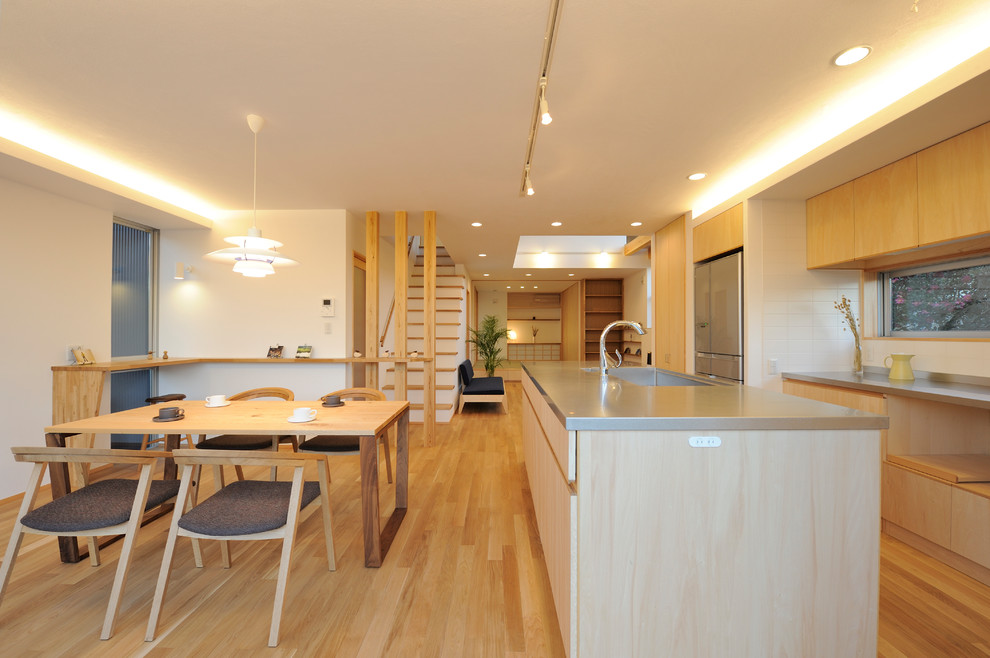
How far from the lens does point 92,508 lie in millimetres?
1830

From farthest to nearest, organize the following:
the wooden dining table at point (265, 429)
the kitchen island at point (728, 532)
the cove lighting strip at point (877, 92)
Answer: the wooden dining table at point (265, 429) < the cove lighting strip at point (877, 92) < the kitchen island at point (728, 532)

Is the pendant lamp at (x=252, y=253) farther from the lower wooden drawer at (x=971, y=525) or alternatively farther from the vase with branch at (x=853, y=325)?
the vase with branch at (x=853, y=325)

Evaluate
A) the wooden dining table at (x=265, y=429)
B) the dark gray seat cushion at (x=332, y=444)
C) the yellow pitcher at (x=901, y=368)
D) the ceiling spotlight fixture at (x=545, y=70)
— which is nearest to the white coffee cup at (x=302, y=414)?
the wooden dining table at (x=265, y=429)

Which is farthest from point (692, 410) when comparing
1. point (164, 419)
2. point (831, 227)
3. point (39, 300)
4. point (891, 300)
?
point (39, 300)

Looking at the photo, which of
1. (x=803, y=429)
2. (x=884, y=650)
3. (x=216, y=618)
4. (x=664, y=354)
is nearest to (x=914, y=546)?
(x=884, y=650)

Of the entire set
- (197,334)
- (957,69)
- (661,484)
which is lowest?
(661,484)

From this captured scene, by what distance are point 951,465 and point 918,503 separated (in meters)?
0.26

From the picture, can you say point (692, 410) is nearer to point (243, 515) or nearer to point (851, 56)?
point (243, 515)

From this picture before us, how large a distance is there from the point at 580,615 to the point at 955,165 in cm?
303

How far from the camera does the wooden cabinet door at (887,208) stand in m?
2.60

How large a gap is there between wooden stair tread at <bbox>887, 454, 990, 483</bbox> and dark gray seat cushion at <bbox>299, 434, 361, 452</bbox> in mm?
3256

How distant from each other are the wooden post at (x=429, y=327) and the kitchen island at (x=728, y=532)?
346 cm

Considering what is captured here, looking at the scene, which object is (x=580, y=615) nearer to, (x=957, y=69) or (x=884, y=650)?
(x=884, y=650)

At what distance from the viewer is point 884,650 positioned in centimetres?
161
